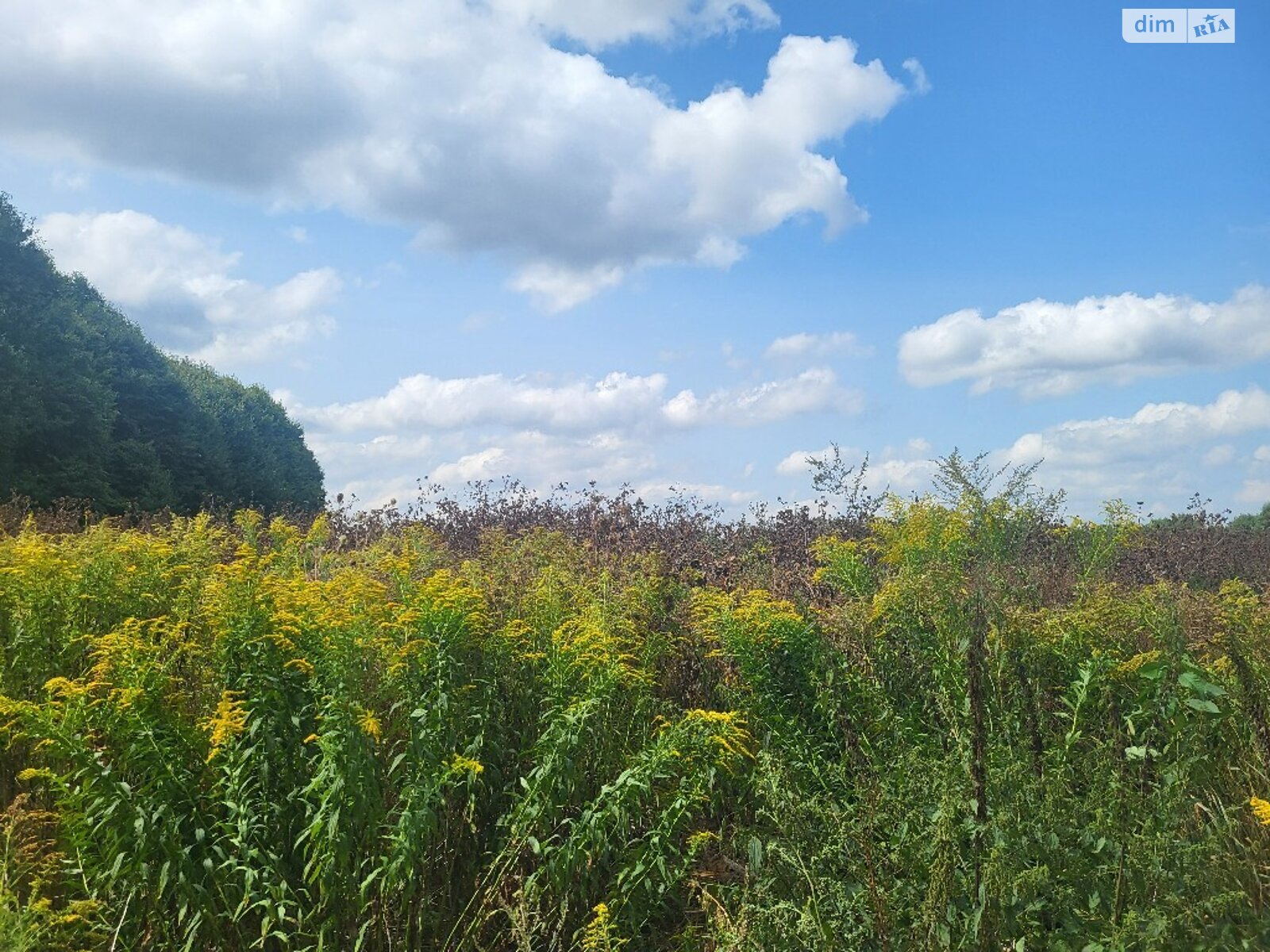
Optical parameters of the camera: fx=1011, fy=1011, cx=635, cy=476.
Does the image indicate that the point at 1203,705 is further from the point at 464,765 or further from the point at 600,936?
the point at 464,765

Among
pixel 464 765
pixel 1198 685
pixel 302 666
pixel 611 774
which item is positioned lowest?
pixel 611 774

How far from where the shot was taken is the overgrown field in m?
3.39

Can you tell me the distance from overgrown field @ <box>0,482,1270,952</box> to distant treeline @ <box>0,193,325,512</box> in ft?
52.1

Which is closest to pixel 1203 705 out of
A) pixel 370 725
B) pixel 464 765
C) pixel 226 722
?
pixel 464 765

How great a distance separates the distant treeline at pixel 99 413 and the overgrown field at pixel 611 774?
52.1 feet

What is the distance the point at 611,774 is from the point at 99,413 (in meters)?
19.4

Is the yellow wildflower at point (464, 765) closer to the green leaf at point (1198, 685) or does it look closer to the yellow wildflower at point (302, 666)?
the yellow wildflower at point (302, 666)

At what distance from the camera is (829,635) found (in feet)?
16.5

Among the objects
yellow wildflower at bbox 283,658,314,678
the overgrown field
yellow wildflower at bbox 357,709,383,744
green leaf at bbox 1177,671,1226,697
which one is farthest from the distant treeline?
green leaf at bbox 1177,671,1226,697

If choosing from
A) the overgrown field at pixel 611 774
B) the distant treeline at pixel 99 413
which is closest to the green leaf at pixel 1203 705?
the overgrown field at pixel 611 774

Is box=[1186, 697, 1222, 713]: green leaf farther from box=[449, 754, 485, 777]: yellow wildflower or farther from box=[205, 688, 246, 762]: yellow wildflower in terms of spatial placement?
box=[205, 688, 246, 762]: yellow wildflower

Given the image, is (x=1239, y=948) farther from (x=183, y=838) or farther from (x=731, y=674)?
(x=183, y=838)

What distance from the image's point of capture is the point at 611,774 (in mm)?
4152

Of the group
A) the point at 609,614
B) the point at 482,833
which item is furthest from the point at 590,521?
the point at 482,833
